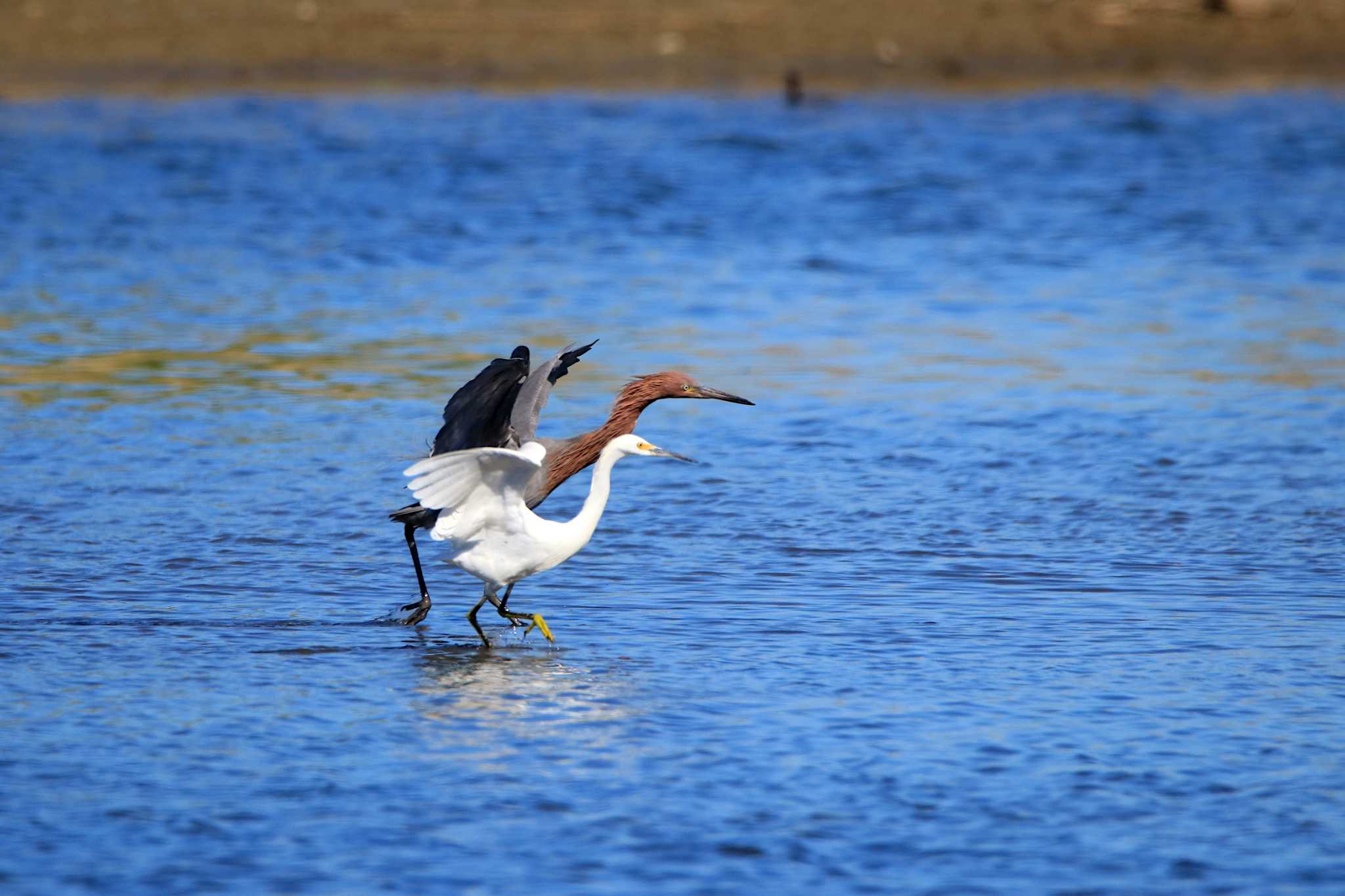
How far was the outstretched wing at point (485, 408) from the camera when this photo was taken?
7309 millimetres

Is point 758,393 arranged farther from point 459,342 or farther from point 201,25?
point 201,25

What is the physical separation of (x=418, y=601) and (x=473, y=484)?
0.99 m

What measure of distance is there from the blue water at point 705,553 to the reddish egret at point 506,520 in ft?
1.21

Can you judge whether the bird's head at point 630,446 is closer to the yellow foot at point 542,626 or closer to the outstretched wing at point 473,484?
the outstretched wing at point 473,484

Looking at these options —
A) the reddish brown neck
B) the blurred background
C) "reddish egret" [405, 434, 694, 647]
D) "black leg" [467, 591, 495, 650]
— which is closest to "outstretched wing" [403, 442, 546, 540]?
"reddish egret" [405, 434, 694, 647]

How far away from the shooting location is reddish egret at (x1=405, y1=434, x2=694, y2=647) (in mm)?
7160

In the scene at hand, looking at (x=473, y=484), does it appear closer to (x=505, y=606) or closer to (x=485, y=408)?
(x=485, y=408)

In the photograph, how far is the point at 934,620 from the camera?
7.55m

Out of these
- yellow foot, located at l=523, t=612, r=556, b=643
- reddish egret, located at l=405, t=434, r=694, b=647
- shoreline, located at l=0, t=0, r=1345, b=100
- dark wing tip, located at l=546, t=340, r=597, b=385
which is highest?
shoreline, located at l=0, t=0, r=1345, b=100

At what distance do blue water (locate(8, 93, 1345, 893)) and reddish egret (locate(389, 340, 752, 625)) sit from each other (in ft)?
1.43

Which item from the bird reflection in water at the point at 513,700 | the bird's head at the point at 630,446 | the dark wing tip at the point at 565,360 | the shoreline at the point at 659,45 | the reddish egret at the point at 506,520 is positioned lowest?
the bird reflection in water at the point at 513,700

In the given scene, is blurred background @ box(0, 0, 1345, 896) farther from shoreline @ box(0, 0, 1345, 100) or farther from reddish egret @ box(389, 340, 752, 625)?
shoreline @ box(0, 0, 1345, 100)

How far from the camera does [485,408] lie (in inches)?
294

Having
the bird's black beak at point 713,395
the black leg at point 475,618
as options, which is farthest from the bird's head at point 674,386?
the black leg at point 475,618
